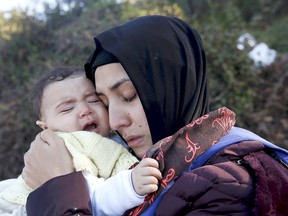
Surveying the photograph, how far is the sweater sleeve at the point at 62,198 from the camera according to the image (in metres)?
1.81

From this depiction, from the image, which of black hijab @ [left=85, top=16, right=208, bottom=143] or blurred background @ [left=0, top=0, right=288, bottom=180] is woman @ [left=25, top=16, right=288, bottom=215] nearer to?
black hijab @ [left=85, top=16, right=208, bottom=143]

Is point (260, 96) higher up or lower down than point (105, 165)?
lower down

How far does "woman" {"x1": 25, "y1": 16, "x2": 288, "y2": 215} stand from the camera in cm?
164

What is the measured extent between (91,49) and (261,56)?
2.15m

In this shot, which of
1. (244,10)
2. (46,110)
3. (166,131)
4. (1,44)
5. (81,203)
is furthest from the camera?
(244,10)

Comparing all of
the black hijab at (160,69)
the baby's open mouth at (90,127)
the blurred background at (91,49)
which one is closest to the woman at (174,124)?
the black hijab at (160,69)

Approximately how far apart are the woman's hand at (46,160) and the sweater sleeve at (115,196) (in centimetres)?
16

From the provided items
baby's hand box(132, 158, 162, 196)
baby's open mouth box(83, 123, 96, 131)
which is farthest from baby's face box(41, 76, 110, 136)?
baby's hand box(132, 158, 162, 196)

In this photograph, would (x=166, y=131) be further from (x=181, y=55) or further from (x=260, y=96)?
(x=260, y=96)

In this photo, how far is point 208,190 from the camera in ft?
5.34

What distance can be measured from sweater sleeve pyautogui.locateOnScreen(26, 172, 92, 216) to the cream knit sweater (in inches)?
7.4

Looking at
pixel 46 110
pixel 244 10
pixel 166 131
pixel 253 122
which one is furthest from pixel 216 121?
pixel 244 10

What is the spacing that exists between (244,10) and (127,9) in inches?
154

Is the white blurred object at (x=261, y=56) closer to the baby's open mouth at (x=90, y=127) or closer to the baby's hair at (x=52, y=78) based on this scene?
the baby's hair at (x=52, y=78)
